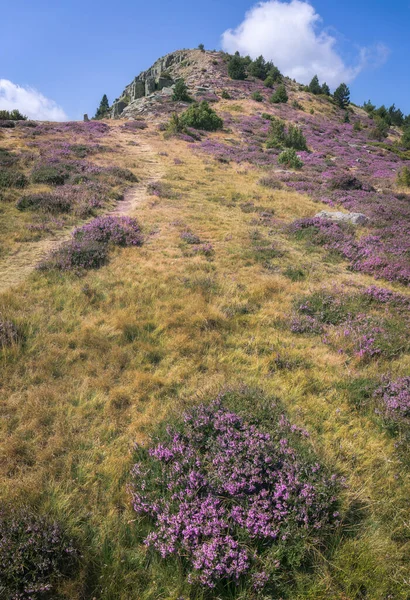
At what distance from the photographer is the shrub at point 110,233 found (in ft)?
34.3

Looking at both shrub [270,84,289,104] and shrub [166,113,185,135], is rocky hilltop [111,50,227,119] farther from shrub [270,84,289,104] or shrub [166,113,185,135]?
shrub [166,113,185,135]

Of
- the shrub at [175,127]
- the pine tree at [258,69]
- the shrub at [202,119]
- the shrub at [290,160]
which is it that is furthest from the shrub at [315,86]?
the shrub at [290,160]

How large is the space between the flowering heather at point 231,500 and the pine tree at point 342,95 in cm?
7794

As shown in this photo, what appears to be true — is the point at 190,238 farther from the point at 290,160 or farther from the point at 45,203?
the point at 290,160

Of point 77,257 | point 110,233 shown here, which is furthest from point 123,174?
point 77,257

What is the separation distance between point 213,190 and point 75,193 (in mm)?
8076

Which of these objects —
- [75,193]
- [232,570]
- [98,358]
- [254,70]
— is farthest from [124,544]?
[254,70]

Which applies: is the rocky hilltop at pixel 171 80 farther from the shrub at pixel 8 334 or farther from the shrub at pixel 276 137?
the shrub at pixel 8 334

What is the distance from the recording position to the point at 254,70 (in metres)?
65.1

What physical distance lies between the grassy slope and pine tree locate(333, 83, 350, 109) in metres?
70.4

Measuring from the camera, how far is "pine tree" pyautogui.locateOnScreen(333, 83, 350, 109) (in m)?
62.3

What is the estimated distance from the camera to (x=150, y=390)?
517 cm

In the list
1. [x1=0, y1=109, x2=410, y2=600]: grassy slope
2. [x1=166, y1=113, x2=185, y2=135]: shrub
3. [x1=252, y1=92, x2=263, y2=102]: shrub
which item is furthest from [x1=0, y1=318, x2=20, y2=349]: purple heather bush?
[x1=252, y1=92, x2=263, y2=102]: shrub

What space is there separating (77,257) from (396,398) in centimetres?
846
